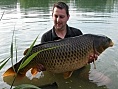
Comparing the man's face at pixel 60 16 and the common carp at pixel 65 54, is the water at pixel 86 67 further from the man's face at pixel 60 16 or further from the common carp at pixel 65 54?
the common carp at pixel 65 54

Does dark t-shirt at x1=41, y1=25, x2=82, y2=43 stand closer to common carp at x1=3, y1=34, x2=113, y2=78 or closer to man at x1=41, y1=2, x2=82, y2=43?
man at x1=41, y1=2, x2=82, y2=43

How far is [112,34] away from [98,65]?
2.72m

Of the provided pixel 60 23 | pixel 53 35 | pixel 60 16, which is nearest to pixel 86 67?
pixel 53 35

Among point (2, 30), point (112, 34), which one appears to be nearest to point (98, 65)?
point (112, 34)

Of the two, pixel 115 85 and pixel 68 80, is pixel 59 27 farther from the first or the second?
pixel 115 85

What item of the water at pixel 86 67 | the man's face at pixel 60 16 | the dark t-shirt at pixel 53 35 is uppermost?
the man's face at pixel 60 16

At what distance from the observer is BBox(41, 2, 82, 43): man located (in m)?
4.06

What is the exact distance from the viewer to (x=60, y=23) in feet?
13.6

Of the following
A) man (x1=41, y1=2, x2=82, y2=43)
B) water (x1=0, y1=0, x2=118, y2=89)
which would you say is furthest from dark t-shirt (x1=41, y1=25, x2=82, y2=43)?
water (x1=0, y1=0, x2=118, y2=89)

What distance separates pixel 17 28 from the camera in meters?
8.63

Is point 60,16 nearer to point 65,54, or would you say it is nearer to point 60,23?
point 60,23

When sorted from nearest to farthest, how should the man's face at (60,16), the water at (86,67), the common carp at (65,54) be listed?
1. the common carp at (65,54)
2. the man's face at (60,16)
3. the water at (86,67)

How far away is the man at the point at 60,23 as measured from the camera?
13.3 ft

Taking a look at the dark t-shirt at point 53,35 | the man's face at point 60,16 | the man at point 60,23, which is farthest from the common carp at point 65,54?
the dark t-shirt at point 53,35
